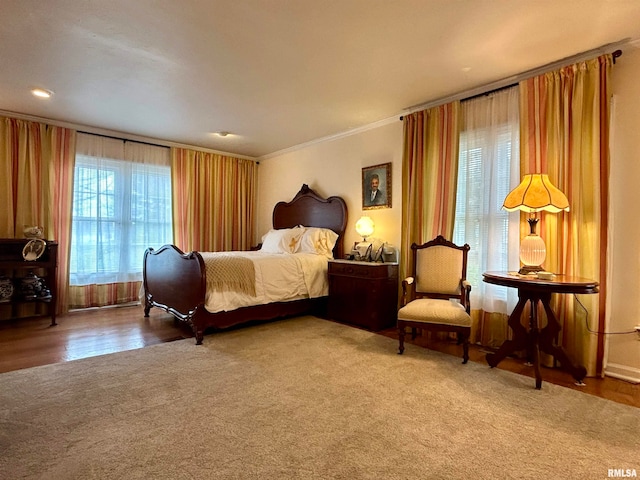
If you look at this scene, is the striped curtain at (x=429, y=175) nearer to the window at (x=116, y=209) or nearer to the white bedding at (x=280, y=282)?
the white bedding at (x=280, y=282)

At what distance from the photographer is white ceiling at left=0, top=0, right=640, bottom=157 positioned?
83.9 inches

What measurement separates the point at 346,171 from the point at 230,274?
2.21 meters

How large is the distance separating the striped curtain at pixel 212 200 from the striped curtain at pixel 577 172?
448 cm

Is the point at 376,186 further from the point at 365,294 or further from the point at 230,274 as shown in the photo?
the point at 230,274

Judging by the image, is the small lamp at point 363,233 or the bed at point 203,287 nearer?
the bed at point 203,287

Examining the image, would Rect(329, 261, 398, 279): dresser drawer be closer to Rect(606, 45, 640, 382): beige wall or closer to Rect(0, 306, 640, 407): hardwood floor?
Rect(0, 306, 640, 407): hardwood floor

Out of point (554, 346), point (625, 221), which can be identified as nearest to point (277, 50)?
point (625, 221)

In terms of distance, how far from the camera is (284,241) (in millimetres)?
4891

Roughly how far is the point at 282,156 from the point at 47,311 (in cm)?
397

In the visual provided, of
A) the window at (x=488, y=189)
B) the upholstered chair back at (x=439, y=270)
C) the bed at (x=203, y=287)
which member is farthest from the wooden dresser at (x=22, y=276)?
the window at (x=488, y=189)

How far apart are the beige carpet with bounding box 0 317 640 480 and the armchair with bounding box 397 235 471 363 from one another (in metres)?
0.30

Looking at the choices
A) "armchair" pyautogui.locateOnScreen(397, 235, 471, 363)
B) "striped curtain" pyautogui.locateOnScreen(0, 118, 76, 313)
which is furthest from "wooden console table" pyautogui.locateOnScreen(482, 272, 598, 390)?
"striped curtain" pyautogui.locateOnScreen(0, 118, 76, 313)

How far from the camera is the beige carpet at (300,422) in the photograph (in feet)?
4.82

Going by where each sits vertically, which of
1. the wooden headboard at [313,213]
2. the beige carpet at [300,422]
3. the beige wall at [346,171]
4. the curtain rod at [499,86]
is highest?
the curtain rod at [499,86]
